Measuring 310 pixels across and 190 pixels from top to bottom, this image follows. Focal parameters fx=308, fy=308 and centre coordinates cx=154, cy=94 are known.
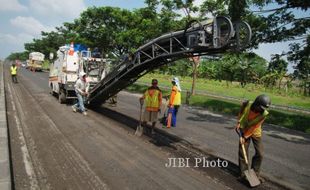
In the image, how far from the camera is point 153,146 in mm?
9039

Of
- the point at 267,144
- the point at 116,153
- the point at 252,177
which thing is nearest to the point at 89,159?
the point at 116,153

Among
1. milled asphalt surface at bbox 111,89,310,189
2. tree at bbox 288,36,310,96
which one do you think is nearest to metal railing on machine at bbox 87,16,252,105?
milled asphalt surface at bbox 111,89,310,189

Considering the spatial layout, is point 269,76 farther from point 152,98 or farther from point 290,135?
point 152,98

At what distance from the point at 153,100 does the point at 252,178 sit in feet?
15.9

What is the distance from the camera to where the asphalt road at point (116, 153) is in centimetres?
630

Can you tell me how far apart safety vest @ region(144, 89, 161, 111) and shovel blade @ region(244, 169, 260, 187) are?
462 cm

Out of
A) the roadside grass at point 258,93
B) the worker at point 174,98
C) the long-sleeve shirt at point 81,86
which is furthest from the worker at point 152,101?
the roadside grass at point 258,93

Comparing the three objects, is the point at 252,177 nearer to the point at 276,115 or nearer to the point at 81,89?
the point at 81,89

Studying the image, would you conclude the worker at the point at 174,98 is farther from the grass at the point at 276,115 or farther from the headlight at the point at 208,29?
the grass at the point at 276,115

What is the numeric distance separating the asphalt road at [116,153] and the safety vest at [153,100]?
116 centimetres

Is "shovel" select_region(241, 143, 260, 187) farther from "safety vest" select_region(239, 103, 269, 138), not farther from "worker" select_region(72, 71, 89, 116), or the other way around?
"worker" select_region(72, 71, 89, 116)

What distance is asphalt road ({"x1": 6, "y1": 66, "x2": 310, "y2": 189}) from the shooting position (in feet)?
20.7

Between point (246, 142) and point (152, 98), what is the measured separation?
4.34 m

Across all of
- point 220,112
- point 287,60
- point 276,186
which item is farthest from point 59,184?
point 220,112
